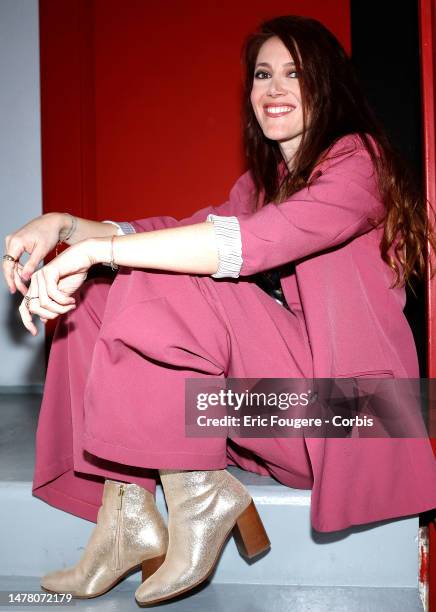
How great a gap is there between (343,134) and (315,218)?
9.6 inches

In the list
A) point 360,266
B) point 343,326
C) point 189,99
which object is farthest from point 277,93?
point 189,99

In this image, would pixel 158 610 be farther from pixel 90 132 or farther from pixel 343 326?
pixel 90 132

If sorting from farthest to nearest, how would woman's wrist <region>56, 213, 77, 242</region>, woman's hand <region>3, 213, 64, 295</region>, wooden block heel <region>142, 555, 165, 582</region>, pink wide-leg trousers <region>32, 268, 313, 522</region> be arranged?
woman's wrist <region>56, 213, 77, 242</region> < woman's hand <region>3, 213, 64, 295</region> < wooden block heel <region>142, 555, 165, 582</region> < pink wide-leg trousers <region>32, 268, 313, 522</region>

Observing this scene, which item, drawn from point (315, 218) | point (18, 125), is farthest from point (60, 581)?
point (18, 125)

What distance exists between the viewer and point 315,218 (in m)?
1.23

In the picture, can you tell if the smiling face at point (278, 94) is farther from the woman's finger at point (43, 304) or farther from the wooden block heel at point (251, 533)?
the wooden block heel at point (251, 533)

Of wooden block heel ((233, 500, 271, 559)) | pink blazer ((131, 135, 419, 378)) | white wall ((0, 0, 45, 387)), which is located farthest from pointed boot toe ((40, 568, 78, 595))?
white wall ((0, 0, 45, 387))

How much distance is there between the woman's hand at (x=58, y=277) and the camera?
4.00ft

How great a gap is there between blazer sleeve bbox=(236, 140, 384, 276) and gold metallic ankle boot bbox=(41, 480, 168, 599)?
455 millimetres

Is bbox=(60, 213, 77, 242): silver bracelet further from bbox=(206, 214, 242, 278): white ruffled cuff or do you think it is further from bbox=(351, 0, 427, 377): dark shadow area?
bbox=(351, 0, 427, 377): dark shadow area

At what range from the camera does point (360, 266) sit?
1.32 metres

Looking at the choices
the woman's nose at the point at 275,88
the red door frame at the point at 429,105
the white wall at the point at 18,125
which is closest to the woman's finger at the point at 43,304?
the woman's nose at the point at 275,88

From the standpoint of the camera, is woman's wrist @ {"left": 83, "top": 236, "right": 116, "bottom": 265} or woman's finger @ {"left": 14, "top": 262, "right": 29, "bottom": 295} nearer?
woman's wrist @ {"left": 83, "top": 236, "right": 116, "bottom": 265}

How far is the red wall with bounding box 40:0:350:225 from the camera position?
2643 mm
